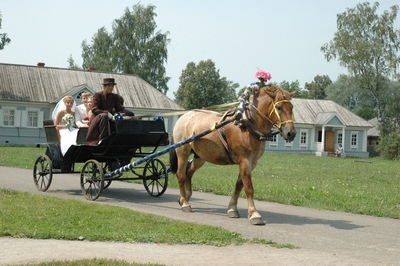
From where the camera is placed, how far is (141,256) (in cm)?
701

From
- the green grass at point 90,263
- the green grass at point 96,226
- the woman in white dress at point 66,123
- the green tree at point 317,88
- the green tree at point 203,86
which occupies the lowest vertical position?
the green grass at point 90,263

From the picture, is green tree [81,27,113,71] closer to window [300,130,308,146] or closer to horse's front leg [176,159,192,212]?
window [300,130,308,146]

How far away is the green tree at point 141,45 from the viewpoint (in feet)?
215

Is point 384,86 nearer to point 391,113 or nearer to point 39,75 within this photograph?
point 391,113

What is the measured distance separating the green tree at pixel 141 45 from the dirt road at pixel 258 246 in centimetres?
5301

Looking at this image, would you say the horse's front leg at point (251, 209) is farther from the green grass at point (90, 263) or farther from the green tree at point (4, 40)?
the green tree at point (4, 40)

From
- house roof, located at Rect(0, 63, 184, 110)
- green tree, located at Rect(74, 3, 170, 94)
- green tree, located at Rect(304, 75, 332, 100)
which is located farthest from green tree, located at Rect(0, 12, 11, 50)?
green tree, located at Rect(304, 75, 332, 100)

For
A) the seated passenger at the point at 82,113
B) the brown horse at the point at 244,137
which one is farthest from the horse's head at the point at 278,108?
the seated passenger at the point at 82,113

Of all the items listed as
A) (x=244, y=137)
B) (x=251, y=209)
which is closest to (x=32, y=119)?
(x=244, y=137)

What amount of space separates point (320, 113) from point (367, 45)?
1017cm

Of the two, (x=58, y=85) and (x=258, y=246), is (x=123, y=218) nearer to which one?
(x=258, y=246)

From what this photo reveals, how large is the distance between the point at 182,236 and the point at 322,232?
7.53 feet

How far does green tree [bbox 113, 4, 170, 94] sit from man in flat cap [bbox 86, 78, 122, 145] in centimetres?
5259

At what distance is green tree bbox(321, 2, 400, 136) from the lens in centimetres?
5494
